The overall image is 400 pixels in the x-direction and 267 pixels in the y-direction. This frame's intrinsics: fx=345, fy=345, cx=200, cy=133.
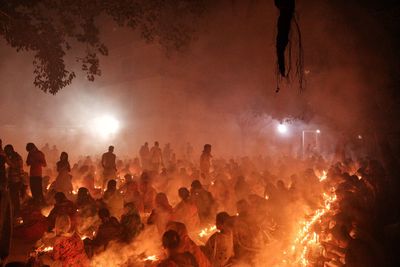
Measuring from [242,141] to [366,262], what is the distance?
21717 millimetres

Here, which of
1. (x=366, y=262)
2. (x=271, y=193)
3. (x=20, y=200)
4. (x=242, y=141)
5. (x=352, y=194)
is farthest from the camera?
(x=242, y=141)

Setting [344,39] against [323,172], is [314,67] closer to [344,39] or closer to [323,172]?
[344,39]

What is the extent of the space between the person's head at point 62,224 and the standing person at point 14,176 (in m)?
2.66

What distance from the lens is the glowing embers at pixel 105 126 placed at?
94.3ft

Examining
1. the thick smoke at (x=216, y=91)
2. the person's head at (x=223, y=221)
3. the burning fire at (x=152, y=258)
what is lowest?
the burning fire at (x=152, y=258)

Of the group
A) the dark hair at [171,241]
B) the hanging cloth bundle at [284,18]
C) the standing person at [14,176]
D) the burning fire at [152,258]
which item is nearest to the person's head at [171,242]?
the dark hair at [171,241]

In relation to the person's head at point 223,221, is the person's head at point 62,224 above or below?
above

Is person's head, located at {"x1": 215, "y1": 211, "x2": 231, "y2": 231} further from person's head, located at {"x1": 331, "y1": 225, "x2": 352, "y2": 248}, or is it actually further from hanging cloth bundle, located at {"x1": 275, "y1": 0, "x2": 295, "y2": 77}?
hanging cloth bundle, located at {"x1": 275, "y1": 0, "x2": 295, "y2": 77}

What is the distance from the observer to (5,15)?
6918 mm

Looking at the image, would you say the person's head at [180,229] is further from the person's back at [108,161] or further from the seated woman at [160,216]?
the person's back at [108,161]

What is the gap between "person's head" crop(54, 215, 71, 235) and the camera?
18.9ft

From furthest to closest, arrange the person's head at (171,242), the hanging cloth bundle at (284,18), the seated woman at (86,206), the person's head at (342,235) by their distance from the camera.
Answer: the seated woman at (86,206) < the person's head at (342,235) < the person's head at (171,242) < the hanging cloth bundle at (284,18)

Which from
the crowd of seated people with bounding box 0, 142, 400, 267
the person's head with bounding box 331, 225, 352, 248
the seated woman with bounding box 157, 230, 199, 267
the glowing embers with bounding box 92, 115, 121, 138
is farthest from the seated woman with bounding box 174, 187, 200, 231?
the glowing embers with bounding box 92, 115, 121, 138

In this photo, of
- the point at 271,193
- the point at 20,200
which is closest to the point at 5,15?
the point at 20,200
